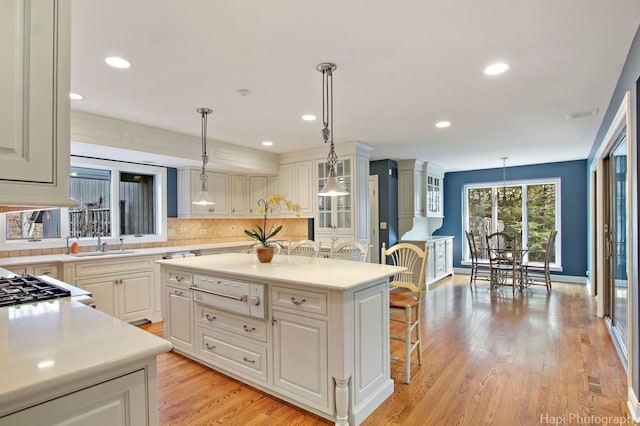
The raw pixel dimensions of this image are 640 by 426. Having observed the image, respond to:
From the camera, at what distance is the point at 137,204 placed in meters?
4.88

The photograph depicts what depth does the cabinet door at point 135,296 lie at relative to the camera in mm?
3966

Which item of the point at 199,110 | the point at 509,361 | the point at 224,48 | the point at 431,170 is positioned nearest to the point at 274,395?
the point at 509,361

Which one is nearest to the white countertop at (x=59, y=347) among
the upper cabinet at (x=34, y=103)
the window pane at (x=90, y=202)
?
the upper cabinet at (x=34, y=103)

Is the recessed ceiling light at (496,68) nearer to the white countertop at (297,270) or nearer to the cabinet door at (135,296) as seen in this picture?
the white countertop at (297,270)

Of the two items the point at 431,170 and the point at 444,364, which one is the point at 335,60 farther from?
the point at 431,170

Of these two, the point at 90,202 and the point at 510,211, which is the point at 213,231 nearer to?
the point at 90,202

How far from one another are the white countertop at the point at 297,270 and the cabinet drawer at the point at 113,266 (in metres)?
1.07

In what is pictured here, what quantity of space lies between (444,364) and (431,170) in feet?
15.3

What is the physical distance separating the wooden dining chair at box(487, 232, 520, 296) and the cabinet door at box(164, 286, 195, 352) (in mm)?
5036

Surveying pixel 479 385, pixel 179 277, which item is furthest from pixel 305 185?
pixel 479 385

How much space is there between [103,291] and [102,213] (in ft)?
3.88

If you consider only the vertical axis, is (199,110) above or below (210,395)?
above

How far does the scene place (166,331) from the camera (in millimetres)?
3348

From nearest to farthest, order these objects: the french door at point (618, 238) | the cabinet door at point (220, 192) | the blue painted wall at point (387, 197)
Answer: the french door at point (618, 238) → the cabinet door at point (220, 192) → the blue painted wall at point (387, 197)
